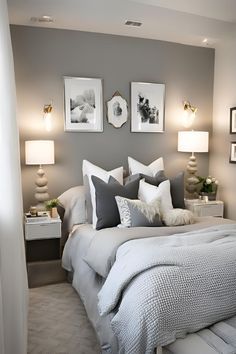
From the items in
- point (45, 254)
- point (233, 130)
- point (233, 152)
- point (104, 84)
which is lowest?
point (45, 254)

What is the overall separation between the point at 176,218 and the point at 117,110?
1.66 meters

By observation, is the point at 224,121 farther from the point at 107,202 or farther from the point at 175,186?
the point at 107,202

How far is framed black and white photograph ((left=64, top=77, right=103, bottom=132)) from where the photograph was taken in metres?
3.64

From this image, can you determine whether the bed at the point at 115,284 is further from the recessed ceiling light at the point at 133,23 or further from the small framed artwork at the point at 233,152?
the recessed ceiling light at the point at 133,23

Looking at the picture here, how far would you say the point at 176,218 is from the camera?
288 centimetres

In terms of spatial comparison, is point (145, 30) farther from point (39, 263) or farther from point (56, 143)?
point (39, 263)

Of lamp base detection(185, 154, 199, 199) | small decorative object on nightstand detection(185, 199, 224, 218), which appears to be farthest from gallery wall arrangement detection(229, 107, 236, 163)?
small decorative object on nightstand detection(185, 199, 224, 218)

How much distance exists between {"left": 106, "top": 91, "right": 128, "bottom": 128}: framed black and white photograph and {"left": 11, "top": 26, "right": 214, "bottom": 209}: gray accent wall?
0.23 feet

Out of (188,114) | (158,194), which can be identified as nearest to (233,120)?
(188,114)

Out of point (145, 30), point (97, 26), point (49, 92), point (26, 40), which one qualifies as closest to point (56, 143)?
point (49, 92)

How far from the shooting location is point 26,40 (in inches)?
135

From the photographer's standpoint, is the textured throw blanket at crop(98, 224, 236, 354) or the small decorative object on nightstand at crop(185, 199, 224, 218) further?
the small decorative object on nightstand at crop(185, 199, 224, 218)

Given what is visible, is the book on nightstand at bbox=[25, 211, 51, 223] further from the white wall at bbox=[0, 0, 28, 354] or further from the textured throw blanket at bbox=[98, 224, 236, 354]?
the textured throw blanket at bbox=[98, 224, 236, 354]

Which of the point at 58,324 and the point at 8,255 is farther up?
the point at 8,255
